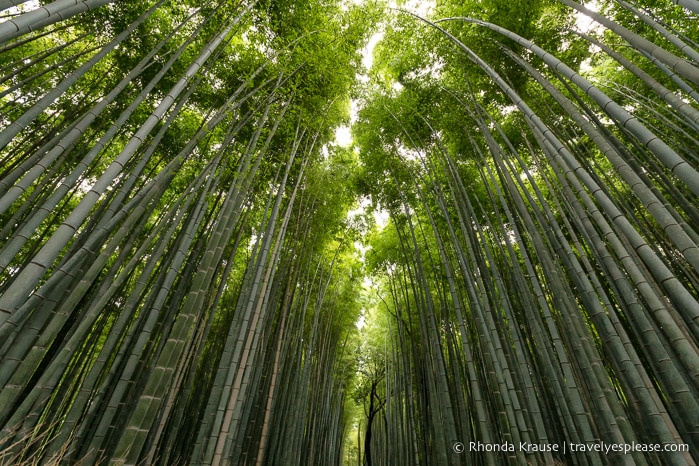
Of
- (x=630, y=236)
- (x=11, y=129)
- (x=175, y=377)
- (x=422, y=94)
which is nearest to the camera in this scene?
(x=630, y=236)

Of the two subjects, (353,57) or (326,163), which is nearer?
(353,57)

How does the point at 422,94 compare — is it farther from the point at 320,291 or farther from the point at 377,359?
the point at 377,359

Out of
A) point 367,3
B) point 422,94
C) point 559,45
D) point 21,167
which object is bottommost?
point 21,167

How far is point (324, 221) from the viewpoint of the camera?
17.9 ft

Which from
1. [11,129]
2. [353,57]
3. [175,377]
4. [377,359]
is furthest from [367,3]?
[377,359]

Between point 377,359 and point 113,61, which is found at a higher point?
point 113,61

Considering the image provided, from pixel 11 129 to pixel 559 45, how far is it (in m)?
5.40

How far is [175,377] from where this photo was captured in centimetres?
277

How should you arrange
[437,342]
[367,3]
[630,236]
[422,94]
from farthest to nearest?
[422,94]
[367,3]
[437,342]
[630,236]

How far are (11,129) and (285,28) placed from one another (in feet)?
10.0

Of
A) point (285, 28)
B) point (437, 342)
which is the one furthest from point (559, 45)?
point (437, 342)

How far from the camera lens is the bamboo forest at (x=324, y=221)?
1.77 metres

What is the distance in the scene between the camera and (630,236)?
1.45 meters

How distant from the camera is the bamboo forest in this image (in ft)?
5.82
